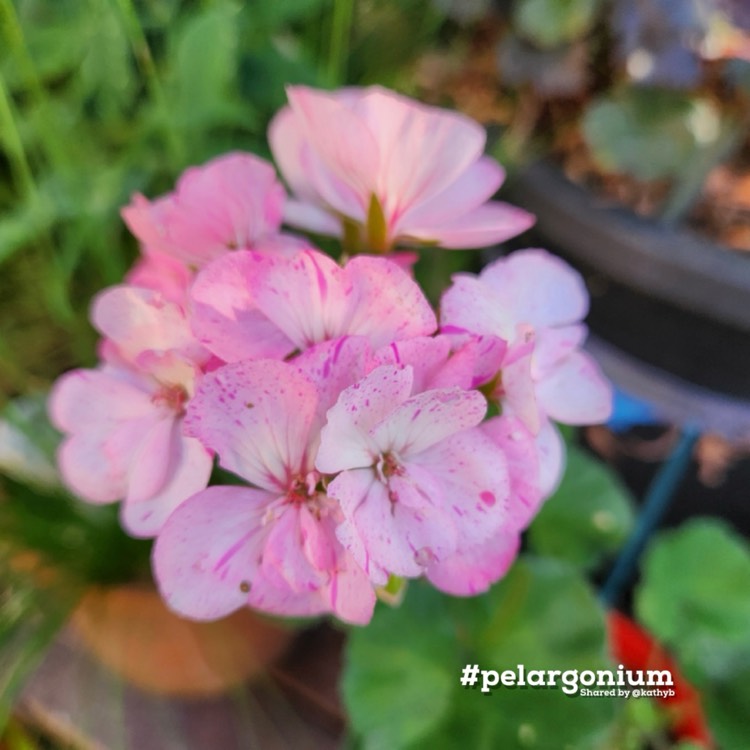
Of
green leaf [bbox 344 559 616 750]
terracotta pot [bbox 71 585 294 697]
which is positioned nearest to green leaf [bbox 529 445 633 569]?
green leaf [bbox 344 559 616 750]

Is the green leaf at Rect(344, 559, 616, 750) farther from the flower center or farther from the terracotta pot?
the flower center

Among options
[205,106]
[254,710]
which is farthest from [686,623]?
[205,106]

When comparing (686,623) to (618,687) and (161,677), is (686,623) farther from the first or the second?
(161,677)

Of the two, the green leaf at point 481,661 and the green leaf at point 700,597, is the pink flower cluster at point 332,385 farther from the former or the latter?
the green leaf at point 700,597

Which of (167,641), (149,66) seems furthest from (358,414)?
(167,641)

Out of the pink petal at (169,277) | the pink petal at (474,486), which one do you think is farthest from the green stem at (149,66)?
the pink petal at (474,486)

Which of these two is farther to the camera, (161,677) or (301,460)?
(161,677)
